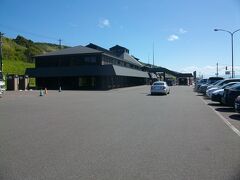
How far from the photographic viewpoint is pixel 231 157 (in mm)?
7270

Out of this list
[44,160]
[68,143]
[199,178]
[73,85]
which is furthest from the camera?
[73,85]

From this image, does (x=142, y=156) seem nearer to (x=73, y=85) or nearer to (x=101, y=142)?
(x=101, y=142)

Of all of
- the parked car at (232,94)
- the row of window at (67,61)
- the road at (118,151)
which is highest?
the row of window at (67,61)

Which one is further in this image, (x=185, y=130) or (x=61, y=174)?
(x=185, y=130)

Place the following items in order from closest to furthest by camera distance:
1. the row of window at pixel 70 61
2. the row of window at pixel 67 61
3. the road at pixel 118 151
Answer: the road at pixel 118 151 < the row of window at pixel 70 61 < the row of window at pixel 67 61

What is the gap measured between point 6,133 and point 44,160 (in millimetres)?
3975

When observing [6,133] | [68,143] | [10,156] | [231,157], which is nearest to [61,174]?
[10,156]

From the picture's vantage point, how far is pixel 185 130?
11070 millimetres

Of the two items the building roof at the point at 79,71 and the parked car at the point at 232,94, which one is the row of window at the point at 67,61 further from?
the parked car at the point at 232,94

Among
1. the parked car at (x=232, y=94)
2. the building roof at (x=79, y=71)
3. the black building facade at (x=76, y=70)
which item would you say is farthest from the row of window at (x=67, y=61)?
the parked car at (x=232, y=94)

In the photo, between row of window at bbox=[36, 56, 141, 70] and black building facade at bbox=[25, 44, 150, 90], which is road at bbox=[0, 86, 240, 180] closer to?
black building facade at bbox=[25, 44, 150, 90]

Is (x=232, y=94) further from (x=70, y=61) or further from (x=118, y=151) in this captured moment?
(x=70, y=61)

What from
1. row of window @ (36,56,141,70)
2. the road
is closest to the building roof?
row of window @ (36,56,141,70)

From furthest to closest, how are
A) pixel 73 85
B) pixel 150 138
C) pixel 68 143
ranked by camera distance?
pixel 73 85 → pixel 150 138 → pixel 68 143
